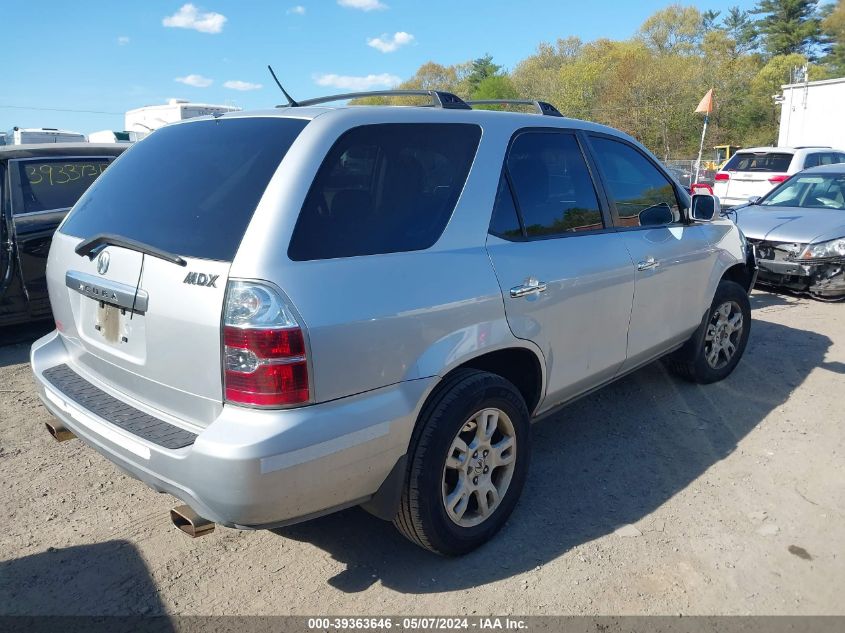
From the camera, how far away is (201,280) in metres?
2.18

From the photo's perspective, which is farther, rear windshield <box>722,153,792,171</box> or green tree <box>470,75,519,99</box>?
green tree <box>470,75,519,99</box>

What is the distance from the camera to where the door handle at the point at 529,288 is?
2.83m

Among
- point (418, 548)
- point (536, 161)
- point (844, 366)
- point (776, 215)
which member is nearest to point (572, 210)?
point (536, 161)

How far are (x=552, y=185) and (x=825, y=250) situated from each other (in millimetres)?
5500

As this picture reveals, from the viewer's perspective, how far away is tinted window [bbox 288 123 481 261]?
2.28m

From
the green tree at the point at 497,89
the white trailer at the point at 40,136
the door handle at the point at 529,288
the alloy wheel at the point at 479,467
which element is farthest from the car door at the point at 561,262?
the green tree at the point at 497,89

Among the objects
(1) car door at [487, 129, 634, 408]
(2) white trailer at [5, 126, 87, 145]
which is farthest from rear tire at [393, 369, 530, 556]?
(2) white trailer at [5, 126, 87, 145]

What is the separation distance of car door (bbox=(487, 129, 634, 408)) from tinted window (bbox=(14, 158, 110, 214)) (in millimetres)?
4545

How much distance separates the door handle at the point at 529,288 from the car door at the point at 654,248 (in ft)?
2.99

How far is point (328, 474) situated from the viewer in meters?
2.21

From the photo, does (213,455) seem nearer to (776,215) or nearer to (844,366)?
(844,366)

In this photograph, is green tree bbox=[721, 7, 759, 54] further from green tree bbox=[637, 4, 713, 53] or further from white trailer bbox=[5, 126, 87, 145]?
white trailer bbox=[5, 126, 87, 145]

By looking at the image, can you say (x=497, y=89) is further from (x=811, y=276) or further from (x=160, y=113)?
(x=811, y=276)

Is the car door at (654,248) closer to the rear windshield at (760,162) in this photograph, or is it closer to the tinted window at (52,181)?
the tinted window at (52,181)
